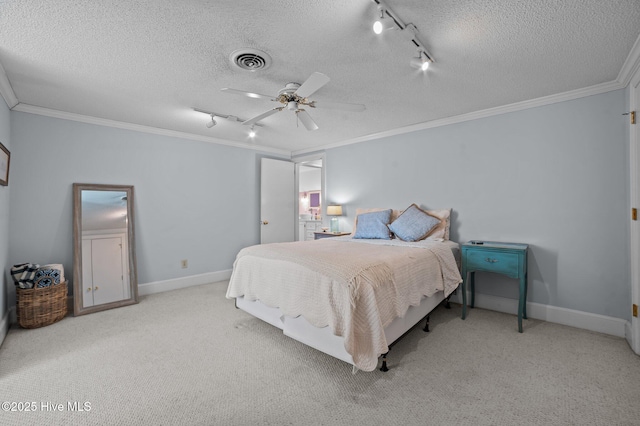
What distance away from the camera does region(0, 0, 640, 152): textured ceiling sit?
1.64 m

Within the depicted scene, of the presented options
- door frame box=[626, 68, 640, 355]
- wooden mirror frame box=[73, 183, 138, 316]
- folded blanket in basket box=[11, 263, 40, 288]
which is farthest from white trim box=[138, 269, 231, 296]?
door frame box=[626, 68, 640, 355]

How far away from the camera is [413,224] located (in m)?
3.50

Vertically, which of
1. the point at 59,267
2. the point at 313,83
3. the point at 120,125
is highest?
the point at 120,125

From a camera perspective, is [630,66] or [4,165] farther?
[4,165]

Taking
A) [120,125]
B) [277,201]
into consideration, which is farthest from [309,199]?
[120,125]

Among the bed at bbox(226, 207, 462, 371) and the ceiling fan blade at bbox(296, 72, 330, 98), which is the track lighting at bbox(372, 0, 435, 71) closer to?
the ceiling fan blade at bbox(296, 72, 330, 98)

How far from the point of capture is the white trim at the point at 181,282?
13.0 ft

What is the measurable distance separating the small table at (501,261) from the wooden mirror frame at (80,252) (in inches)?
158

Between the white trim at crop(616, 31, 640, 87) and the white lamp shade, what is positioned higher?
the white trim at crop(616, 31, 640, 87)

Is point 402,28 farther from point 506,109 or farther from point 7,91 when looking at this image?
point 7,91

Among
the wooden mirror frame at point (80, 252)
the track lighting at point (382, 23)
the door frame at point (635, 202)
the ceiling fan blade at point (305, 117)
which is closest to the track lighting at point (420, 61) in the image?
the track lighting at point (382, 23)

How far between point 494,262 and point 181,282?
4.12 m

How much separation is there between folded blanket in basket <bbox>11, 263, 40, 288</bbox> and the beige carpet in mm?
448

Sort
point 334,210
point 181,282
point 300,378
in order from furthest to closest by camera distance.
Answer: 1. point 334,210
2. point 181,282
3. point 300,378
